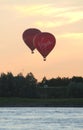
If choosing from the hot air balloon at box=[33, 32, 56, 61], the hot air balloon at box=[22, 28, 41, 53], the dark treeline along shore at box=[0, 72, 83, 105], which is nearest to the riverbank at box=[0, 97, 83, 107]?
the dark treeline along shore at box=[0, 72, 83, 105]

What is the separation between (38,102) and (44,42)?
60993 millimetres

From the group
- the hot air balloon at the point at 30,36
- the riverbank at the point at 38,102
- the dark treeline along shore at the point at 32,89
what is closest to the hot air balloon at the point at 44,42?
the hot air balloon at the point at 30,36

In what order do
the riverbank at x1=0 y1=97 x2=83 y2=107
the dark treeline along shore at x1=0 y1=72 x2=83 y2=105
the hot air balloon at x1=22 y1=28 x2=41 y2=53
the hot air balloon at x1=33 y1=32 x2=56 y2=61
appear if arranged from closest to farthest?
1. the hot air balloon at x1=33 y1=32 x2=56 y2=61
2. the hot air balloon at x1=22 y1=28 x2=41 y2=53
3. the riverbank at x1=0 y1=97 x2=83 y2=107
4. the dark treeline along shore at x1=0 y1=72 x2=83 y2=105

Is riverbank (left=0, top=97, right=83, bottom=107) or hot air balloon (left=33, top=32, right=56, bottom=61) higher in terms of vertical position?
hot air balloon (left=33, top=32, right=56, bottom=61)

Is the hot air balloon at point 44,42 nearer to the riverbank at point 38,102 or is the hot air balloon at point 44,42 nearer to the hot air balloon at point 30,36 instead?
the hot air balloon at point 30,36

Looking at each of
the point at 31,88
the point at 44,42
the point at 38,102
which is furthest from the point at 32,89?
the point at 44,42

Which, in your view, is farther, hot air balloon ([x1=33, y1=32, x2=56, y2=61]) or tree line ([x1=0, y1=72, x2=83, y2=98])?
tree line ([x1=0, y1=72, x2=83, y2=98])

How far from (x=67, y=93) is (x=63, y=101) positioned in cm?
621

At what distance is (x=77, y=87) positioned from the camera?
153500mm

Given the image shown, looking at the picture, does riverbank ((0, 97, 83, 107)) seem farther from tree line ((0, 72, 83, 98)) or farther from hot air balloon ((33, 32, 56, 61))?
hot air balloon ((33, 32, 56, 61))

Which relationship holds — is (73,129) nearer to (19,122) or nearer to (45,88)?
(19,122)

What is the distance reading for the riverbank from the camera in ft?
475

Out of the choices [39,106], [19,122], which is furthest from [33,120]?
[39,106]

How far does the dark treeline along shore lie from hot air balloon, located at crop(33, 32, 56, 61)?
64.1 meters
